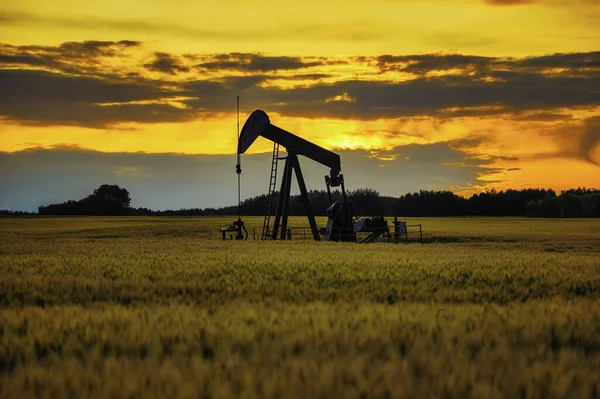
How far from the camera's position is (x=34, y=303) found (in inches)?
507

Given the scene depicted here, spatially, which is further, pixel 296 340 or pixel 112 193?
pixel 112 193

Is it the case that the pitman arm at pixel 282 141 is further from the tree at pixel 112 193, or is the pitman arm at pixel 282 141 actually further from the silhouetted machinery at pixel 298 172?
the tree at pixel 112 193

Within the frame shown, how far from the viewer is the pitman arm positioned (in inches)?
1638

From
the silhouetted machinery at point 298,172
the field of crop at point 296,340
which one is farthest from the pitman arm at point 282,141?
the field of crop at point 296,340

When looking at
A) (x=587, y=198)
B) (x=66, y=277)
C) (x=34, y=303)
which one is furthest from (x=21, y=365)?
(x=587, y=198)

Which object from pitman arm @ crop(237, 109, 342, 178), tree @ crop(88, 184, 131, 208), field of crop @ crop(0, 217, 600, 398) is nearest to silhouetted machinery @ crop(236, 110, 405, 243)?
pitman arm @ crop(237, 109, 342, 178)

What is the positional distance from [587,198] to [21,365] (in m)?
142

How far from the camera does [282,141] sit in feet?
140

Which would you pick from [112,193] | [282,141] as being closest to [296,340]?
[282,141]

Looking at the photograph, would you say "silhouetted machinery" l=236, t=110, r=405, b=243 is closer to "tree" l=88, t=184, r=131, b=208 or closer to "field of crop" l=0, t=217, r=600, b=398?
"field of crop" l=0, t=217, r=600, b=398

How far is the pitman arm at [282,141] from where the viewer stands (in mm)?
41594

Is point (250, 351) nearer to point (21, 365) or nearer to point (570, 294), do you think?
point (21, 365)

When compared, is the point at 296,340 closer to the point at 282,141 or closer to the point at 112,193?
the point at 282,141

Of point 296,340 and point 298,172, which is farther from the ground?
point 298,172
